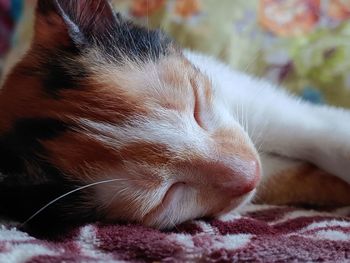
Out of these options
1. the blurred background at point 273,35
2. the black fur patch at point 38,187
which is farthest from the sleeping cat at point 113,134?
the blurred background at point 273,35

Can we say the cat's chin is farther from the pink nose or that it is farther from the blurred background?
the blurred background

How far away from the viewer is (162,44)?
1167 mm

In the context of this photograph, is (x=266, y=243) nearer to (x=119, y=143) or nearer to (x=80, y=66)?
(x=119, y=143)

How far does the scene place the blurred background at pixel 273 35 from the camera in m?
1.58

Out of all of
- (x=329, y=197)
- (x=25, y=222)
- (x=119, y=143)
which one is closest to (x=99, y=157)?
(x=119, y=143)

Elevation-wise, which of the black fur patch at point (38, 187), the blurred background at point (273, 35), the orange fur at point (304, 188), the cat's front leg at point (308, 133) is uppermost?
the blurred background at point (273, 35)

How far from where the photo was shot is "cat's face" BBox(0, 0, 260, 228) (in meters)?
0.95

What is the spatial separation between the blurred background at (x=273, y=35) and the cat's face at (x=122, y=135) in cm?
58

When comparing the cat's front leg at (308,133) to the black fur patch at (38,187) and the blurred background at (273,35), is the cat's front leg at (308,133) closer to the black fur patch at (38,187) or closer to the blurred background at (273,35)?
the blurred background at (273,35)

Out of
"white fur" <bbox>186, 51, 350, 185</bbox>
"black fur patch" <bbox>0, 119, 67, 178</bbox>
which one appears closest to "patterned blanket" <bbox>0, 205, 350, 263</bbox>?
"black fur patch" <bbox>0, 119, 67, 178</bbox>

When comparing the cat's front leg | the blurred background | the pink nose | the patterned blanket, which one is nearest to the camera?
the patterned blanket

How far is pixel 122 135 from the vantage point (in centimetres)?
95

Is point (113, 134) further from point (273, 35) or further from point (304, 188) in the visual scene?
point (273, 35)

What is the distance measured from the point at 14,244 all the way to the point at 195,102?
44cm
